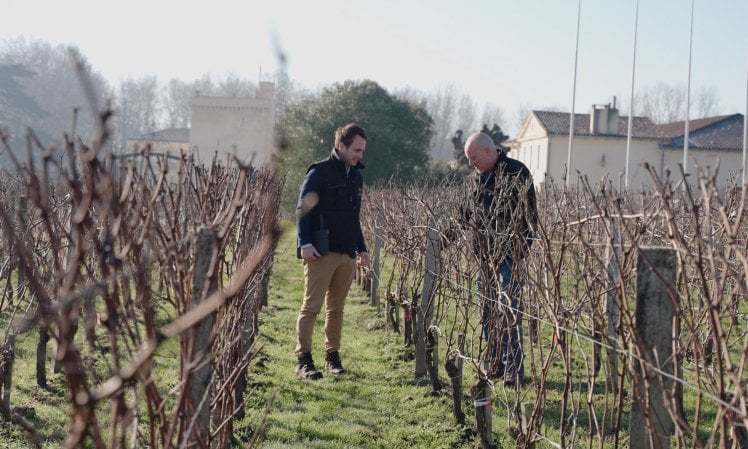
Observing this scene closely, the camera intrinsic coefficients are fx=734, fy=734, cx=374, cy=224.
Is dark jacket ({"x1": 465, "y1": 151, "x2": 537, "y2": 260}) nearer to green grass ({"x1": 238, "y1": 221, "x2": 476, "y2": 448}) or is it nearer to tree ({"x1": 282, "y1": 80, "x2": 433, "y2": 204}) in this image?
green grass ({"x1": 238, "y1": 221, "x2": 476, "y2": 448})

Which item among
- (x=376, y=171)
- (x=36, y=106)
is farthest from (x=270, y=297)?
(x=36, y=106)

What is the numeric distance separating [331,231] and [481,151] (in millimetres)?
1218

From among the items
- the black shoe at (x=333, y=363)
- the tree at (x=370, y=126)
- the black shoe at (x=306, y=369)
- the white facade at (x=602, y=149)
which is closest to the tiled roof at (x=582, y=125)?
the white facade at (x=602, y=149)

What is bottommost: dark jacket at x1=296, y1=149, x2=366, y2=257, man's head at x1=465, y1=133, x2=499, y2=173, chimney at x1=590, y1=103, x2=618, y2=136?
dark jacket at x1=296, y1=149, x2=366, y2=257

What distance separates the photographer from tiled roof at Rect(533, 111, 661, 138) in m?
40.4

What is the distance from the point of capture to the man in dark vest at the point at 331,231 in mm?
5238

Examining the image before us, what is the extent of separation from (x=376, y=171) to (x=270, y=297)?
15810 millimetres

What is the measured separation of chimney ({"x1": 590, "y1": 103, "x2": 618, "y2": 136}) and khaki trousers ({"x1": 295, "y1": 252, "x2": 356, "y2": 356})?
3618 cm

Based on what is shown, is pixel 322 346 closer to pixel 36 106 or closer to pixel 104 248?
pixel 104 248

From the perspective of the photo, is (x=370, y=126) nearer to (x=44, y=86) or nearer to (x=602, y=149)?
(x=602, y=149)

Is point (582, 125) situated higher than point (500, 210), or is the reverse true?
point (582, 125)

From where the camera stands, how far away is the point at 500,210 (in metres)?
4.30

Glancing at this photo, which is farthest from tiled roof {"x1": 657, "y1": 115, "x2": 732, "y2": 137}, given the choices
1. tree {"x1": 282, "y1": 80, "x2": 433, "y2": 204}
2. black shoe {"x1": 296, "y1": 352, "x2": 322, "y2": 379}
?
black shoe {"x1": 296, "y1": 352, "x2": 322, "y2": 379}

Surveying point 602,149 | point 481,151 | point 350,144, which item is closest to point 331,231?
point 350,144
